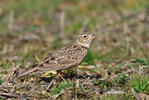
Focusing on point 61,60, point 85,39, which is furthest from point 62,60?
point 85,39

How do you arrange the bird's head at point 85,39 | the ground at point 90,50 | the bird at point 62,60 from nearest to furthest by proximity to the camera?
the ground at point 90,50, the bird at point 62,60, the bird's head at point 85,39

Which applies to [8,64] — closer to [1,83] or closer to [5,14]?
[1,83]

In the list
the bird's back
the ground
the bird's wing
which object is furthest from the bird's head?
the bird's wing

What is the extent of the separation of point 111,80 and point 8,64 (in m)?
2.32

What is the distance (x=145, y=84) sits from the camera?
6270mm

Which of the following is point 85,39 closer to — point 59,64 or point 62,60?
point 62,60

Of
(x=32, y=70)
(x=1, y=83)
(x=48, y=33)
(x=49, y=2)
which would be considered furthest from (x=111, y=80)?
(x=49, y=2)

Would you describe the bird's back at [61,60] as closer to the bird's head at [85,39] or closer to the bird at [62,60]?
the bird at [62,60]

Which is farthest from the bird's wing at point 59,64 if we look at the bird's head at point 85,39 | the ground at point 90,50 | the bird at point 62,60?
the bird's head at point 85,39

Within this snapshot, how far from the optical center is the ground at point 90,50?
633cm

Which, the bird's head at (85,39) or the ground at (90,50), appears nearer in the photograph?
the ground at (90,50)

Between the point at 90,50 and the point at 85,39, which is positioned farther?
the point at 90,50

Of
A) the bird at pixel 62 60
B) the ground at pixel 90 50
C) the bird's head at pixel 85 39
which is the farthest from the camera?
the bird's head at pixel 85 39

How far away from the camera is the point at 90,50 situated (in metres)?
9.24
